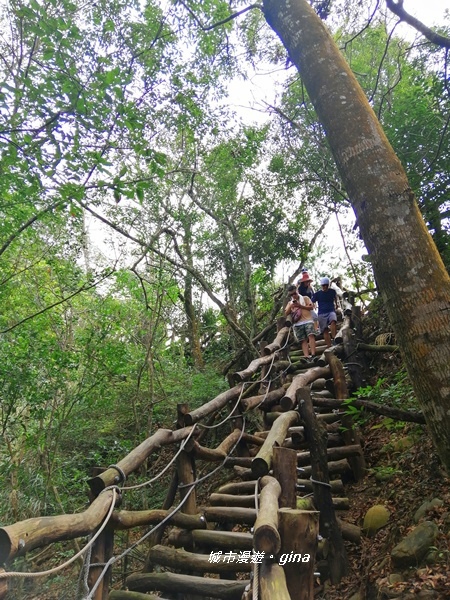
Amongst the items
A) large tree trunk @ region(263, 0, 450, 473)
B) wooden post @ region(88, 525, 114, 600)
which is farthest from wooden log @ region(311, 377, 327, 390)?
wooden post @ region(88, 525, 114, 600)

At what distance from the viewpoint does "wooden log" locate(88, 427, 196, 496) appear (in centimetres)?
248

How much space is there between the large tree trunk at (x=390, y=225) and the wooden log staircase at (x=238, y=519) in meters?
0.93

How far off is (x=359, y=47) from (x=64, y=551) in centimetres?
1405

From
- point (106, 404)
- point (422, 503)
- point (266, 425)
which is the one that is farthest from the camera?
point (106, 404)

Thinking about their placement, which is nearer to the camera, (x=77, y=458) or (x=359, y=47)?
(x=77, y=458)

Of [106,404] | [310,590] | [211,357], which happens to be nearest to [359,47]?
[211,357]

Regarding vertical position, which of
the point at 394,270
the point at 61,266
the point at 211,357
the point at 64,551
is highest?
the point at 61,266

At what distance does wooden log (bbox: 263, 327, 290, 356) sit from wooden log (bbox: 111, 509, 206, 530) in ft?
12.7

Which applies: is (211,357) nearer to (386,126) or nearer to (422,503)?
(386,126)

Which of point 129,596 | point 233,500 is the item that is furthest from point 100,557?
point 233,500

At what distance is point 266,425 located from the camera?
5.88 metres

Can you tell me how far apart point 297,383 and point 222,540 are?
2.10 metres

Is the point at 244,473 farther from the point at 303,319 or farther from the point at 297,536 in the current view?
the point at 303,319

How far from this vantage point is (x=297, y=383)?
4.95 m
